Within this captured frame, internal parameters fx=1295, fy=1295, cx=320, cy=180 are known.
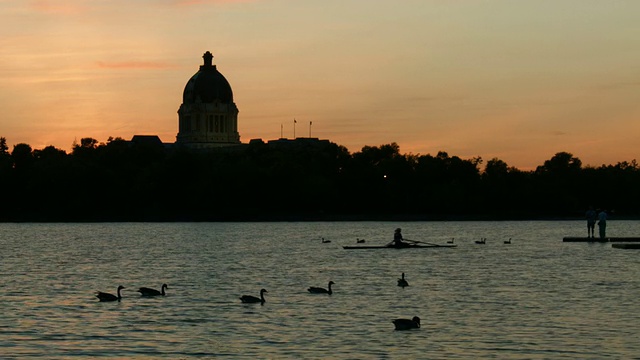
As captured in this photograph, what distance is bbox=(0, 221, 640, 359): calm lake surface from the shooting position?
32469mm

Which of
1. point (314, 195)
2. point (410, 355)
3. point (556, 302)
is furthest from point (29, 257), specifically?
point (314, 195)

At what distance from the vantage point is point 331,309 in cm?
4147

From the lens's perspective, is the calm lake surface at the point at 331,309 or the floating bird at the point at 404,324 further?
the floating bird at the point at 404,324

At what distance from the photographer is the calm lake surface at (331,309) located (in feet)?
107

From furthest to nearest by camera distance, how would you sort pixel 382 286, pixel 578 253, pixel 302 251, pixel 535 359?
pixel 302 251
pixel 578 253
pixel 382 286
pixel 535 359

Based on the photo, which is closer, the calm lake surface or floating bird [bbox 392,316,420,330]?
the calm lake surface

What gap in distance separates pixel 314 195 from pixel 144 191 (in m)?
25.5

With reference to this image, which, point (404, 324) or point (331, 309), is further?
point (331, 309)

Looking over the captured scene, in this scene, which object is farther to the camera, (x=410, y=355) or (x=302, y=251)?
(x=302, y=251)

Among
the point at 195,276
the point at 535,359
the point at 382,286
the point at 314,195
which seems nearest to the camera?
the point at 535,359

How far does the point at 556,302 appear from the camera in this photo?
43.2m

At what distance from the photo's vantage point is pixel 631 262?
64.8m

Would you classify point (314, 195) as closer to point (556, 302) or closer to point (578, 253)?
point (578, 253)

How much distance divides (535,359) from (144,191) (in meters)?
166
